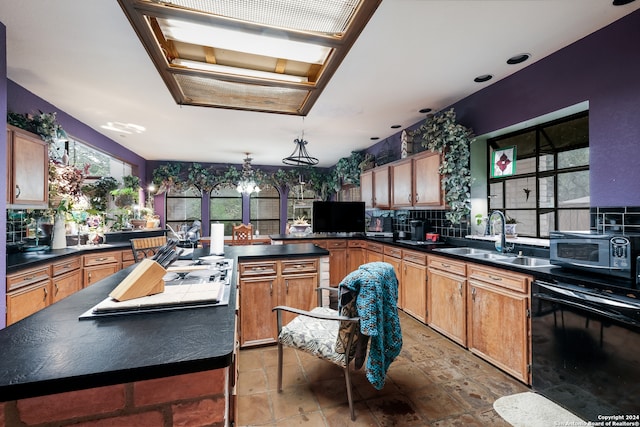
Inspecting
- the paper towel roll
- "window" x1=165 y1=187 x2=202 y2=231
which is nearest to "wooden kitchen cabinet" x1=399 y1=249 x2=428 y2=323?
the paper towel roll

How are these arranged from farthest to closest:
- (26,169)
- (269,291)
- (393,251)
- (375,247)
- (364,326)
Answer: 1. (375,247)
2. (393,251)
3. (269,291)
4. (26,169)
5. (364,326)

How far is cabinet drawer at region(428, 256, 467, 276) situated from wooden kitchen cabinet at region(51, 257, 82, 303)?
12.6 ft

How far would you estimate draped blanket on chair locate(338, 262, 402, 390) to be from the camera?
5.30ft

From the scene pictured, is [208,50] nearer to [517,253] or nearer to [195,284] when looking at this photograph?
[195,284]

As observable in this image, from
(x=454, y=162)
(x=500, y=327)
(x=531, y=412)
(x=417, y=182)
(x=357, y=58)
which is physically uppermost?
(x=357, y=58)

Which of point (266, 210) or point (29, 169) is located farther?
point (266, 210)

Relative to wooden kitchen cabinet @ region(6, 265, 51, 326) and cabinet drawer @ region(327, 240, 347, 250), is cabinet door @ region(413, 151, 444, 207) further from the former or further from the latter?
wooden kitchen cabinet @ region(6, 265, 51, 326)

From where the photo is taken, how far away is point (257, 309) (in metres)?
2.67

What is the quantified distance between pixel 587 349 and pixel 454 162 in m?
2.13

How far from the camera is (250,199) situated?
8.05m

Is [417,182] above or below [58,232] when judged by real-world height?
above

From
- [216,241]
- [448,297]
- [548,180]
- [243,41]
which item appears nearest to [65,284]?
[216,241]

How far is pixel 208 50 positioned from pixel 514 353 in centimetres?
290

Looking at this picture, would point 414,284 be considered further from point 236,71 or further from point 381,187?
point 236,71
